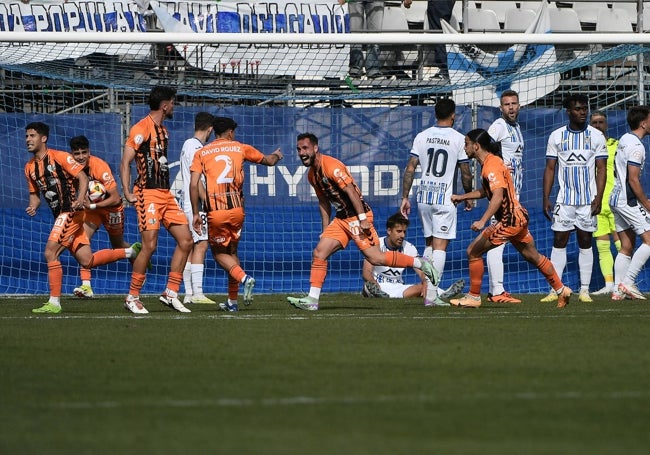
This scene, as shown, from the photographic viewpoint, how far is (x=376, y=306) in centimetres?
1377

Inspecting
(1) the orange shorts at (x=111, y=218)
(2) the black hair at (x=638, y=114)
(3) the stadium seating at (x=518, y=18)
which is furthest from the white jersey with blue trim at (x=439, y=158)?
(3) the stadium seating at (x=518, y=18)

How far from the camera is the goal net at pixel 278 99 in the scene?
17406mm

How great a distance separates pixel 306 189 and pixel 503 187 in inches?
208

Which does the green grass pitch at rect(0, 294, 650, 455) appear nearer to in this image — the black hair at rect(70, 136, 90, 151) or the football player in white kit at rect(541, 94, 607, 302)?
the football player in white kit at rect(541, 94, 607, 302)

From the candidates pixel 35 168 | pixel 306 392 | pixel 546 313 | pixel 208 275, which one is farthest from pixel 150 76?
pixel 306 392

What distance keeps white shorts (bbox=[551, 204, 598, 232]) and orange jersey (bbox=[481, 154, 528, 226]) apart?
1.79m

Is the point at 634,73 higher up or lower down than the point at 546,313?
higher up

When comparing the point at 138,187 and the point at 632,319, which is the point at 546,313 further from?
the point at 138,187

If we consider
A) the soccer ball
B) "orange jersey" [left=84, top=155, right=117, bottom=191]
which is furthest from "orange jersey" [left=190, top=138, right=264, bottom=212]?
"orange jersey" [left=84, top=155, right=117, bottom=191]

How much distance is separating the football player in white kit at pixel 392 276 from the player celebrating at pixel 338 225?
292 cm

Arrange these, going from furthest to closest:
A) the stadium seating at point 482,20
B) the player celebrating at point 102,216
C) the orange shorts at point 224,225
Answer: the stadium seating at point 482,20, the player celebrating at point 102,216, the orange shorts at point 224,225

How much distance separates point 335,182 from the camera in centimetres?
1259

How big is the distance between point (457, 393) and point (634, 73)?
44.1 ft

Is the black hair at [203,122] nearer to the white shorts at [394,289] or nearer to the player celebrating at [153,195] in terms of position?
the player celebrating at [153,195]
